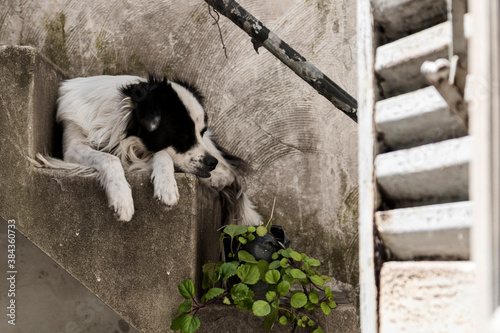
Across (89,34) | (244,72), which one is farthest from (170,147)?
(89,34)

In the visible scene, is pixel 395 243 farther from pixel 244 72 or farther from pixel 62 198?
pixel 244 72

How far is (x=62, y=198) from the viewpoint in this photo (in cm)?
247

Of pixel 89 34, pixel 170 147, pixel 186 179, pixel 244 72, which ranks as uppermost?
pixel 89 34

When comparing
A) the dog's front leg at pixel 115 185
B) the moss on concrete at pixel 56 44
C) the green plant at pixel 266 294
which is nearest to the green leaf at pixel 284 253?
the green plant at pixel 266 294

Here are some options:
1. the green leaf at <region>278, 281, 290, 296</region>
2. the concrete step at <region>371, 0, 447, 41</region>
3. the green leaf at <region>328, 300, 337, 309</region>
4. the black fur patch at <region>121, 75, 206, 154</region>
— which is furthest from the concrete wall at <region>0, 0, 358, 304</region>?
the concrete step at <region>371, 0, 447, 41</region>

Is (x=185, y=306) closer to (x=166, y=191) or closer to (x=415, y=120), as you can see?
(x=166, y=191)

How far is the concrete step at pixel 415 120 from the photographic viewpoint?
1312 millimetres

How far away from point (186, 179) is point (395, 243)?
1359 mm

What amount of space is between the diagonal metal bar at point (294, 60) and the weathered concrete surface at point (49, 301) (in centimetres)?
175

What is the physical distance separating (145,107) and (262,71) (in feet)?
3.27

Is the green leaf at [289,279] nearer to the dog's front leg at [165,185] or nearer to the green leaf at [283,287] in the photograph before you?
the green leaf at [283,287]

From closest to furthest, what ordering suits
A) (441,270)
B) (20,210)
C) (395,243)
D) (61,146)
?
(441,270)
(395,243)
(20,210)
(61,146)

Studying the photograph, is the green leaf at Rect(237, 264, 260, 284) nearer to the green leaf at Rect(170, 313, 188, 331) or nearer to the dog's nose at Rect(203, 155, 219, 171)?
the green leaf at Rect(170, 313, 188, 331)

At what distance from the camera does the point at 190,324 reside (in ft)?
7.57
